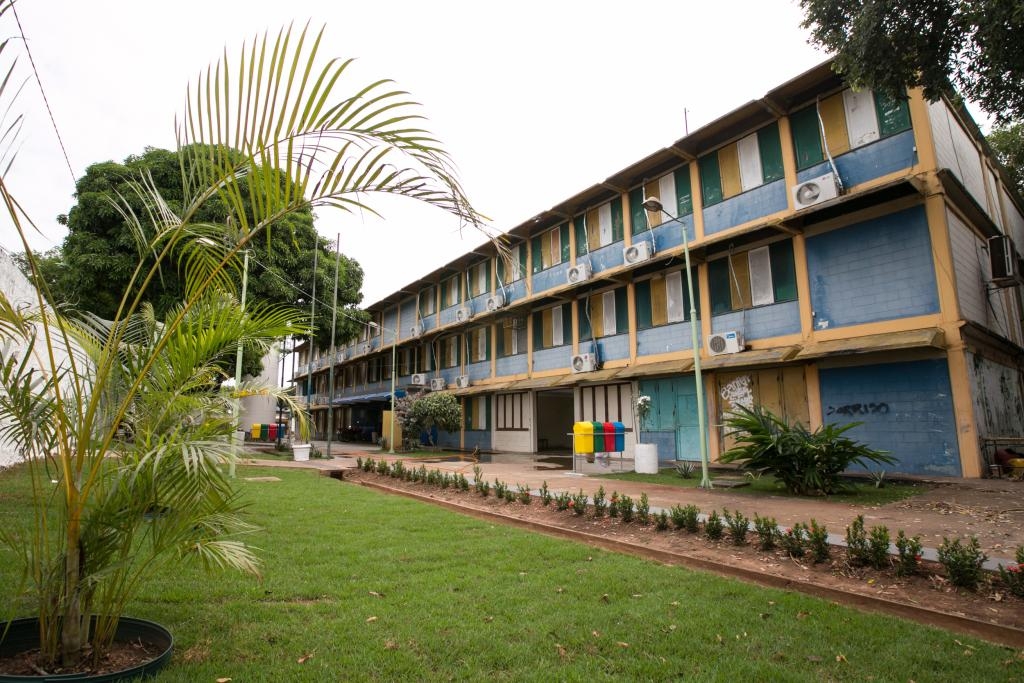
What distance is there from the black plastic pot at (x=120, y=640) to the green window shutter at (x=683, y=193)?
1574 cm

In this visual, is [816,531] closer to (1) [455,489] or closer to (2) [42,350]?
(1) [455,489]

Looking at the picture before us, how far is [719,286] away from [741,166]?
325cm

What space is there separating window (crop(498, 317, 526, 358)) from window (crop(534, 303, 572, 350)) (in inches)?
36.2

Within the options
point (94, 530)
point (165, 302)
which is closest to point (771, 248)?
point (94, 530)

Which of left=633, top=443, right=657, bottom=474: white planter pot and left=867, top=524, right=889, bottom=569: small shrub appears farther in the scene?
left=633, top=443, right=657, bottom=474: white planter pot

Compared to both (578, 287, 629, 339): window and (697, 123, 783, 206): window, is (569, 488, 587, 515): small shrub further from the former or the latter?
(578, 287, 629, 339): window

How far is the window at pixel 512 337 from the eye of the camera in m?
23.0

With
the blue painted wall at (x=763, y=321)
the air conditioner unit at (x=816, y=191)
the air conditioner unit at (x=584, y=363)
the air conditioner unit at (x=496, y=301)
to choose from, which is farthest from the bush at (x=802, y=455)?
the air conditioner unit at (x=496, y=301)

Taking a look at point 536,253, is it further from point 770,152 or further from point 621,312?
point 770,152

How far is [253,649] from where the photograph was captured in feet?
11.0

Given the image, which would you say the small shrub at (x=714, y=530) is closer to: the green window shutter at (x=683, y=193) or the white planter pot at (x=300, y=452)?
the green window shutter at (x=683, y=193)

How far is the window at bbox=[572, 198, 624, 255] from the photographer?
1862 cm

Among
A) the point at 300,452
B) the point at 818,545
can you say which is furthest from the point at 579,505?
the point at 300,452

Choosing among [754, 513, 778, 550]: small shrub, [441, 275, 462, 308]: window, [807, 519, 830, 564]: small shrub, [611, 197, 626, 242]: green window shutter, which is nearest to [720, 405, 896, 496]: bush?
[754, 513, 778, 550]: small shrub
